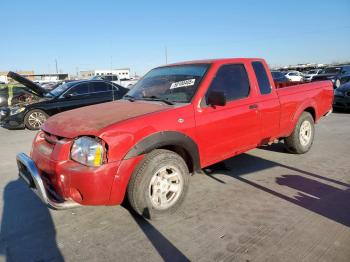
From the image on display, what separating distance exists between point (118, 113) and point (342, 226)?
2724mm

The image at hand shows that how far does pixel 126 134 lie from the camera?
3.32 m

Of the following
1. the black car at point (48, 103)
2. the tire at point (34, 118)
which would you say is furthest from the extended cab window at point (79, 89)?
the tire at point (34, 118)

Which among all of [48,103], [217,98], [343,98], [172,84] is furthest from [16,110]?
[343,98]

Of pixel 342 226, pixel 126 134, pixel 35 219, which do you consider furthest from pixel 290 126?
pixel 35 219

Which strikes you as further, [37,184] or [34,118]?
[34,118]

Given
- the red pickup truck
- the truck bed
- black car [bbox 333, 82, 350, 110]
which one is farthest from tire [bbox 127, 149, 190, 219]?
black car [bbox 333, 82, 350, 110]

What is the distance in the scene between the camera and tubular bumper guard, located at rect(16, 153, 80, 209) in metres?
3.23

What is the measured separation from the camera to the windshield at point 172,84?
421 centimetres

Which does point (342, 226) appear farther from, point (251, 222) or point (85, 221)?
point (85, 221)

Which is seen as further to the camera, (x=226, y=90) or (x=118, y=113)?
(x=226, y=90)

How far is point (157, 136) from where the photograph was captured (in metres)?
3.53

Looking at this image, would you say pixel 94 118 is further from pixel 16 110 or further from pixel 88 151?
pixel 16 110

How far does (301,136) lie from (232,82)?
7.40 feet

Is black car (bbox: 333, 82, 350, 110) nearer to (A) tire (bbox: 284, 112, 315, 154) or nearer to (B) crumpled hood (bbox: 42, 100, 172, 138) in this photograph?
(A) tire (bbox: 284, 112, 315, 154)
